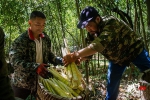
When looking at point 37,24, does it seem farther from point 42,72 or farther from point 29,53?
point 42,72

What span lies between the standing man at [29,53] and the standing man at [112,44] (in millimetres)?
513

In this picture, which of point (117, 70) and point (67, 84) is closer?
point (67, 84)

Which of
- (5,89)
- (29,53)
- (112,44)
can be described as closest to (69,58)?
(29,53)

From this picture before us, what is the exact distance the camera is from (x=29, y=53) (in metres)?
2.96

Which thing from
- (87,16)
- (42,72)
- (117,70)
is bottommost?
(117,70)

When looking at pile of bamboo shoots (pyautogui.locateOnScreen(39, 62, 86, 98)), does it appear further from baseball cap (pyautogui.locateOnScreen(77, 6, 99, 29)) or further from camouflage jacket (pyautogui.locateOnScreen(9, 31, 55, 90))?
baseball cap (pyautogui.locateOnScreen(77, 6, 99, 29))

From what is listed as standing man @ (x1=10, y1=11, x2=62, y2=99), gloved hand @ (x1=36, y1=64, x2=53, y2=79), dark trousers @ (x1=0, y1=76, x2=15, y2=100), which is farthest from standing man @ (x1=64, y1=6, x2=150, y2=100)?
dark trousers @ (x1=0, y1=76, x2=15, y2=100)

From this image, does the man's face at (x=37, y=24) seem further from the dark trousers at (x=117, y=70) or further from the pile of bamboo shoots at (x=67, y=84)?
the dark trousers at (x=117, y=70)

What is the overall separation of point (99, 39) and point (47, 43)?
857 millimetres

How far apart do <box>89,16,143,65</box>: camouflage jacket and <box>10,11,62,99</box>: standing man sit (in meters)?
0.75

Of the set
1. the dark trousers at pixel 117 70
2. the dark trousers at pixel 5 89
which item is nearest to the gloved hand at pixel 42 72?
the dark trousers at pixel 5 89

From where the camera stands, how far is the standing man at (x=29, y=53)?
2.82 meters

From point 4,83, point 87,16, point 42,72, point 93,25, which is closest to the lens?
point 4,83

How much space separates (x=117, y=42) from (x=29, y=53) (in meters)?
1.30
